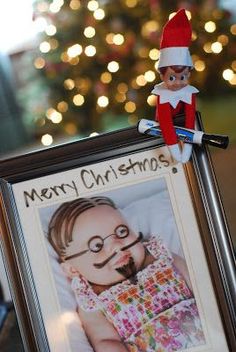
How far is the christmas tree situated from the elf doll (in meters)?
1.38

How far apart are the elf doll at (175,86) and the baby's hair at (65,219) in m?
0.10

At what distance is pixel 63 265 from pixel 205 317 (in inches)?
6.7

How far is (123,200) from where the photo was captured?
0.66 meters

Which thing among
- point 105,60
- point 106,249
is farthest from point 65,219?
point 105,60

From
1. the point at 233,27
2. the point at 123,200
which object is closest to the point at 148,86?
the point at 233,27

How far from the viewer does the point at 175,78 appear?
63 cm

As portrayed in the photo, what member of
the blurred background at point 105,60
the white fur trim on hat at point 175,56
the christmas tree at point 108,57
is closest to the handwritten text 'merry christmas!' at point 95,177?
the white fur trim on hat at point 175,56

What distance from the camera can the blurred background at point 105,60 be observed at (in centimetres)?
202

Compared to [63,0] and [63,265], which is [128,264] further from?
[63,0]

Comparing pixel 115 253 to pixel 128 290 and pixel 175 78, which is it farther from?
pixel 175 78

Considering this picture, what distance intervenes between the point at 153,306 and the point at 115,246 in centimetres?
8

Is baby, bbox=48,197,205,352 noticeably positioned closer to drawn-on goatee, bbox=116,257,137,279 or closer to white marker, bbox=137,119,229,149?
drawn-on goatee, bbox=116,257,137,279

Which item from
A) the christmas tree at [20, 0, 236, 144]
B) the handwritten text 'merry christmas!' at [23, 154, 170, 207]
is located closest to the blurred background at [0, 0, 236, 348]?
the christmas tree at [20, 0, 236, 144]

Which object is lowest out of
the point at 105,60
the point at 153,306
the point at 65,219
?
the point at 153,306
